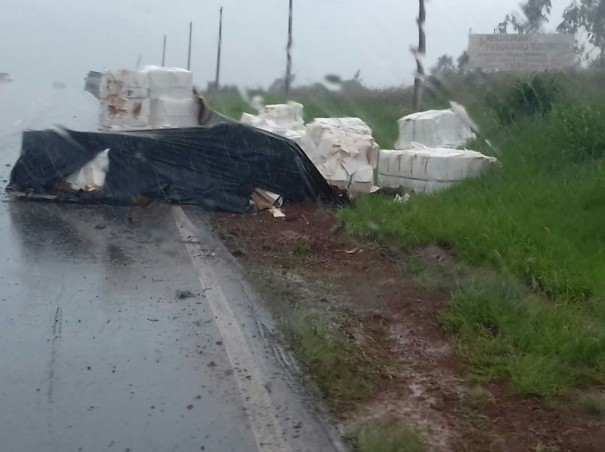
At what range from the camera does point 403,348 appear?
695cm

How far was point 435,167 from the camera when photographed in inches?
515

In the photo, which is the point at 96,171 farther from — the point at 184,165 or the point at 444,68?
the point at 444,68

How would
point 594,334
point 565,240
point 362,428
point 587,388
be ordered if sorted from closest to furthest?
point 362,428
point 587,388
point 594,334
point 565,240

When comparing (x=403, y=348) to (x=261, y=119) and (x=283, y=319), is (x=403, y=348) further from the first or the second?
(x=261, y=119)

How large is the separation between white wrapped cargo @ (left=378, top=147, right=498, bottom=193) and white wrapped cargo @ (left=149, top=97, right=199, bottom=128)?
19.9ft

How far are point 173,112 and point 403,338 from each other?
477 inches

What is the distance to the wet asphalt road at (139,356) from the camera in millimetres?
5172

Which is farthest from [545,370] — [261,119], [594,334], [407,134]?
[261,119]

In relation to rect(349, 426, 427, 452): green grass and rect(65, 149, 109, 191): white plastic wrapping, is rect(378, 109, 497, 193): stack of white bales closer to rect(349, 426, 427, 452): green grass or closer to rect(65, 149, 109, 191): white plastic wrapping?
rect(65, 149, 109, 191): white plastic wrapping

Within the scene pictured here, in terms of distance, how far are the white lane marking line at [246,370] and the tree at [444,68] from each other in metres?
12.6

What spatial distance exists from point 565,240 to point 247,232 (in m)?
4.35

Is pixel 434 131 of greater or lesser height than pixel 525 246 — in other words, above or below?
above

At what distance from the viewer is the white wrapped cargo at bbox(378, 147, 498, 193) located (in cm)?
1305

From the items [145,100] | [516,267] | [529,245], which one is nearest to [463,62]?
[145,100]
